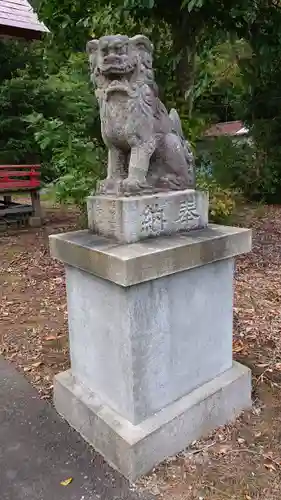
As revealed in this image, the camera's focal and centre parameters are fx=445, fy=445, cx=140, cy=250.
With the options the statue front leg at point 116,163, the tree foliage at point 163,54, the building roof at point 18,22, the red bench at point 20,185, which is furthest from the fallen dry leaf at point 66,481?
the building roof at point 18,22

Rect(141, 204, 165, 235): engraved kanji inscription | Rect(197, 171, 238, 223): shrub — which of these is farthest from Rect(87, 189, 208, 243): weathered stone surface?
Rect(197, 171, 238, 223): shrub

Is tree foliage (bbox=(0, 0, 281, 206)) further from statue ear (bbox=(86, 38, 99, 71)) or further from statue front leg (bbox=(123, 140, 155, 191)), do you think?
statue front leg (bbox=(123, 140, 155, 191))

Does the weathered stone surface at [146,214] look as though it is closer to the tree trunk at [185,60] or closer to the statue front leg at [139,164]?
the statue front leg at [139,164]

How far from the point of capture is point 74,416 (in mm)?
2549

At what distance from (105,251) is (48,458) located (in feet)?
3.81

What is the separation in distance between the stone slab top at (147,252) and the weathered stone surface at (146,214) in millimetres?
43

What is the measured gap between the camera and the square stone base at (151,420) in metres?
2.15

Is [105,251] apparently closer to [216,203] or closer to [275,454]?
[275,454]

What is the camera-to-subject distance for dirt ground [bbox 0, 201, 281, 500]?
211 cm

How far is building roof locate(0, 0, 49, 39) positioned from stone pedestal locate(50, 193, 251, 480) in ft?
22.4

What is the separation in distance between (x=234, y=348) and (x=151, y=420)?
1.40m

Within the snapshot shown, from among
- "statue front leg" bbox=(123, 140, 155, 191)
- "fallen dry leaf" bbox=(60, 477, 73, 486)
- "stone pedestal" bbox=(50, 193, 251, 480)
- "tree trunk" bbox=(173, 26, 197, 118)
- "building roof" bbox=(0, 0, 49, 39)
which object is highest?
"building roof" bbox=(0, 0, 49, 39)

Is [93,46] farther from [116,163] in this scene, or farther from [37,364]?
[37,364]

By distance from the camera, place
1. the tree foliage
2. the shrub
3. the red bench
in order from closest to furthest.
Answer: the tree foliage, the shrub, the red bench
